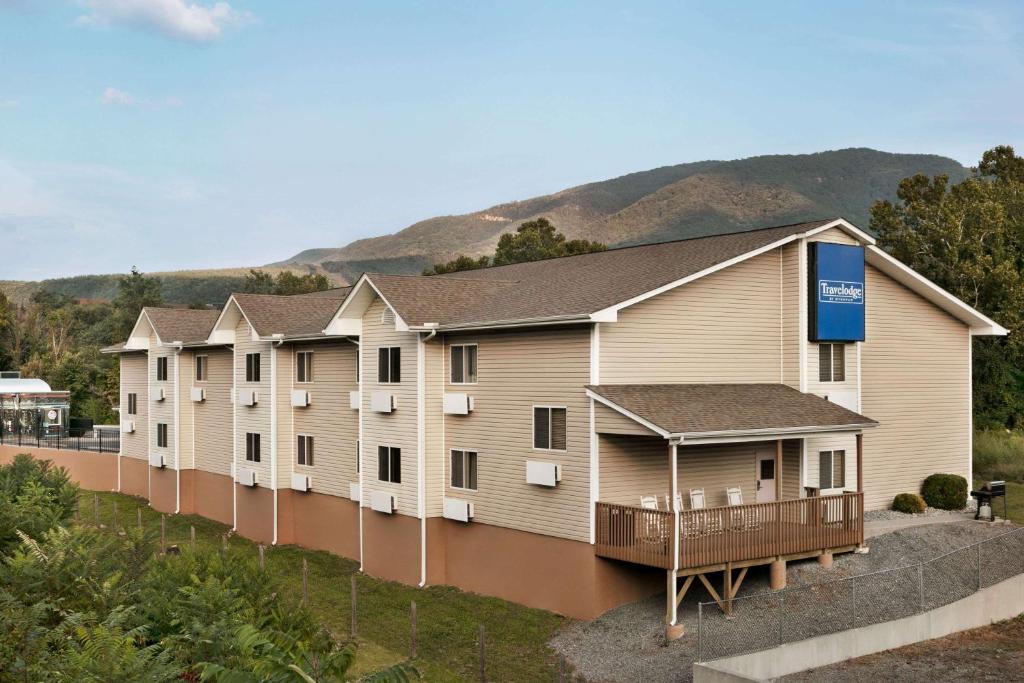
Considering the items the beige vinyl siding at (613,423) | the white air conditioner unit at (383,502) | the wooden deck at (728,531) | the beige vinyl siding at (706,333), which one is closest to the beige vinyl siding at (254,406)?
the white air conditioner unit at (383,502)

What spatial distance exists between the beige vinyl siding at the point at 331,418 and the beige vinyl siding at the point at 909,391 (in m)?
14.5

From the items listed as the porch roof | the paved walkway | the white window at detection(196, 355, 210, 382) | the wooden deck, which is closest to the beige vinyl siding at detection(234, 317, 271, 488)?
the white window at detection(196, 355, 210, 382)

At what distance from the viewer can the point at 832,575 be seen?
2181 centimetres

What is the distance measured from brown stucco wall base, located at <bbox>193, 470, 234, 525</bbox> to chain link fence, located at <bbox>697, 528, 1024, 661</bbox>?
21512 mm

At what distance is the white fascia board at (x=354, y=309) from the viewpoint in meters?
27.3

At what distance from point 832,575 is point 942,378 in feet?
31.9

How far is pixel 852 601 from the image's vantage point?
19.2 metres

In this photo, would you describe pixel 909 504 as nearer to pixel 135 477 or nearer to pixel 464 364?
pixel 464 364

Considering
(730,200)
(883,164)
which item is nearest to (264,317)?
(730,200)

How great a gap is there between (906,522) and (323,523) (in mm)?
16940

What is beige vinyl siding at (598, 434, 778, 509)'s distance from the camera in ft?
71.6

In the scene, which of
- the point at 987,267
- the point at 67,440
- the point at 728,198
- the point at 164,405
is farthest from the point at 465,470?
the point at 728,198

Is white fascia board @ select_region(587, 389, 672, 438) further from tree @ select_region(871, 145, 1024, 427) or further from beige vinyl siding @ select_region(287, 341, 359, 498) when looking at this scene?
tree @ select_region(871, 145, 1024, 427)

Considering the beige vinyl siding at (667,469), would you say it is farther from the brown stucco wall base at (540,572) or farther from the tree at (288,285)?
the tree at (288,285)
